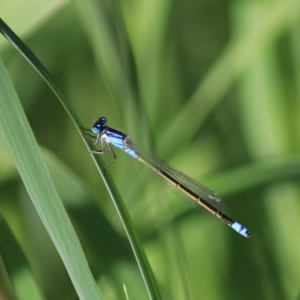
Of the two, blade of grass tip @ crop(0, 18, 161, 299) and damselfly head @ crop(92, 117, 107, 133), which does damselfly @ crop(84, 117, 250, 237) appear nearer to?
damselfly head @ crop(92, 117, 107, 133)

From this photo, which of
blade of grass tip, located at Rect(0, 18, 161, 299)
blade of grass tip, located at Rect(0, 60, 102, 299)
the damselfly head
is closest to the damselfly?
the damselfly head

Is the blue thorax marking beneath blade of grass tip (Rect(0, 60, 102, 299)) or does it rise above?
above

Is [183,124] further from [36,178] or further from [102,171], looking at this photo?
[36,178]

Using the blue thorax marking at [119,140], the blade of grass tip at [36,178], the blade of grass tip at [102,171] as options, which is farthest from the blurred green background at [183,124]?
the blade of grass tip at [36,178]

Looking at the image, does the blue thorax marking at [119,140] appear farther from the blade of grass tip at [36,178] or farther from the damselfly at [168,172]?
the blade of grass tip at [36,178]

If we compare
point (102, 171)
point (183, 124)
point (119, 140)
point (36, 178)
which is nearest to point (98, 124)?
point (119, 140)

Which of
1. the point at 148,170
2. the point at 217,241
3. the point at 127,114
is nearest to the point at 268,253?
the point at 217,241
